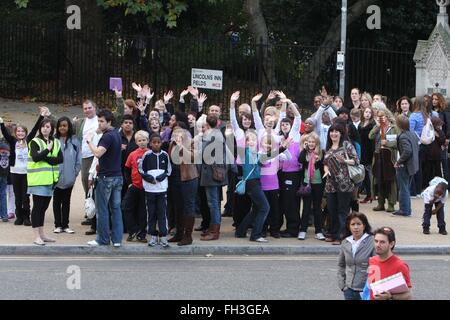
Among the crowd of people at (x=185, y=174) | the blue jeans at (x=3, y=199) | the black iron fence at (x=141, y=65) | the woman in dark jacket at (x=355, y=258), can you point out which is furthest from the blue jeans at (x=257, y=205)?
the black iron fence at (x=141, y=65)

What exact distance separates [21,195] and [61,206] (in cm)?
79

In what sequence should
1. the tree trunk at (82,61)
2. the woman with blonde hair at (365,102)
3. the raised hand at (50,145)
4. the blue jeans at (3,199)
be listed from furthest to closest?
Result: the tree trunk at (82,61) < the woman with blonde hair at (365,102) < the blue jeans at (3,199) < the raised hand at (50,145)

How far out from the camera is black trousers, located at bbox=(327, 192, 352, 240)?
12758 mm

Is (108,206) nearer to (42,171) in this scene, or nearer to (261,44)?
(42,171)

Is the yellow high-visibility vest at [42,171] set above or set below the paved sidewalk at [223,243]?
above

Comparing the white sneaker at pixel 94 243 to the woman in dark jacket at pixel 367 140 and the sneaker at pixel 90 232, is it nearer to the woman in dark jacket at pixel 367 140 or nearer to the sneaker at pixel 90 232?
the sneaker at pixel 90 232

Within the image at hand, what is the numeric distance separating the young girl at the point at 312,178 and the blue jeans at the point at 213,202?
4.33 ft

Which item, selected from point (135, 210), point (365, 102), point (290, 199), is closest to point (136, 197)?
point (135, 210)

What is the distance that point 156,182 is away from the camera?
479 inches

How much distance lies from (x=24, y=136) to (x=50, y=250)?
2.40 metres

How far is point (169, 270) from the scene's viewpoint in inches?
438

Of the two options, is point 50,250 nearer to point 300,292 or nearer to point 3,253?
point 3,253

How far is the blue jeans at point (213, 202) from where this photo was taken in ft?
42.0

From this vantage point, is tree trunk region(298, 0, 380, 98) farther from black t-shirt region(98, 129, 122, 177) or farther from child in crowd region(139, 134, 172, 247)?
black t-shirt region(98, 129, 122, 177)
